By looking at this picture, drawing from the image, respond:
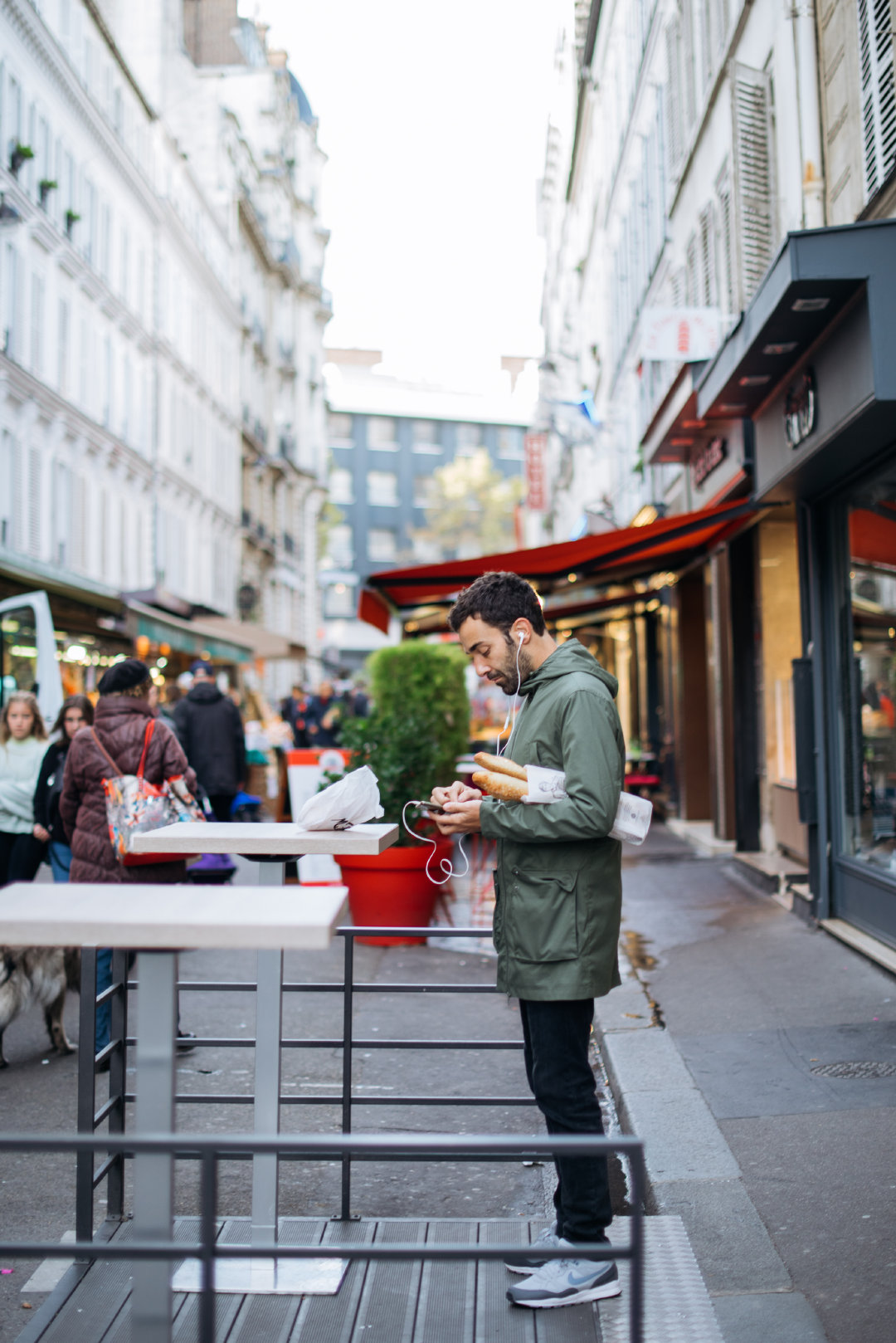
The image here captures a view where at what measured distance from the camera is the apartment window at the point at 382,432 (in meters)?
72.0

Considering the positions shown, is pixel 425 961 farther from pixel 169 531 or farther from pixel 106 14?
pixel 106 14

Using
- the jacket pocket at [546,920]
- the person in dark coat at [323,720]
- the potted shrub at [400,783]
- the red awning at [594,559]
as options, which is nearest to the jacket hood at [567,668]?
the jacket pocket at [546,920]

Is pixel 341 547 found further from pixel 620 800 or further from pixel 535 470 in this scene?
pixel 620 800

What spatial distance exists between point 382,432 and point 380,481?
9.00 feet

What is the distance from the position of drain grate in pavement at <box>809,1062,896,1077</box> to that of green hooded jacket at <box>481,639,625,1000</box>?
2377 millimetres

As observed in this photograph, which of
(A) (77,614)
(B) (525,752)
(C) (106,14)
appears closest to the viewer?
(B) (525,752)

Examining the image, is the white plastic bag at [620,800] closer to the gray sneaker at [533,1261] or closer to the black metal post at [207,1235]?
the gray sneaker at [533,1261]

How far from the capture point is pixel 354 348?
274 ft

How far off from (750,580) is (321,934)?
1033 cm

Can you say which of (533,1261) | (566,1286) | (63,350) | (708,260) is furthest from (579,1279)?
(63,350)

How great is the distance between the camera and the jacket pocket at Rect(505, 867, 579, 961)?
328 centimetres

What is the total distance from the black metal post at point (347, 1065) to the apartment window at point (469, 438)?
71.4 metres

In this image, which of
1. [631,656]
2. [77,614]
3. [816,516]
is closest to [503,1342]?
[816,516]

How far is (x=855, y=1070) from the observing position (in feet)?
17.5
